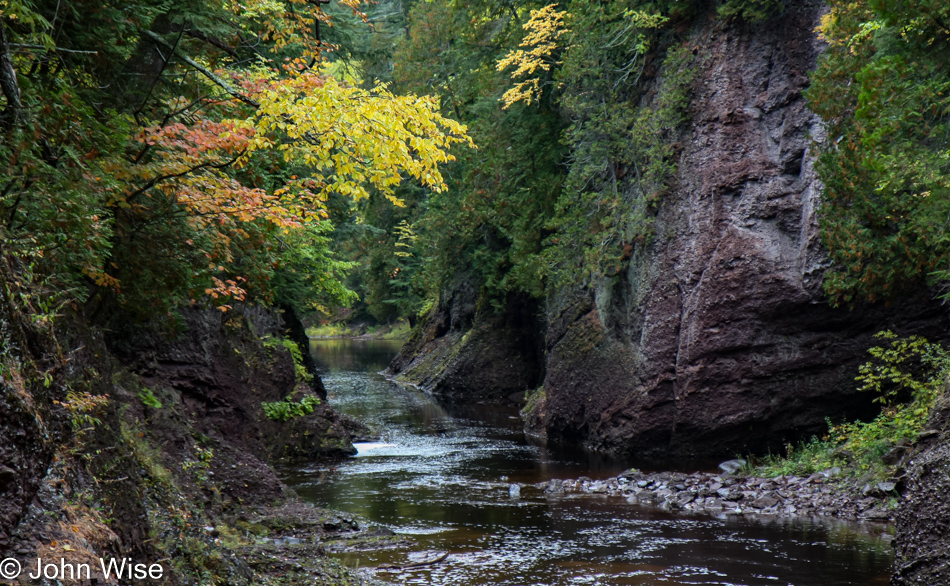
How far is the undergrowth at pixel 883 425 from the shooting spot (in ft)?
39.1

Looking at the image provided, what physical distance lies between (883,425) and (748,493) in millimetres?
2670

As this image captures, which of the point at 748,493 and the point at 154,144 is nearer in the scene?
the point at 154,144

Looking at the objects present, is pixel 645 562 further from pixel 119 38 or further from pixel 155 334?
pixel 119 38

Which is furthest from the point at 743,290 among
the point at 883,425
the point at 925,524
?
the point at 925,524

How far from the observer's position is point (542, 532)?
36.8 ft

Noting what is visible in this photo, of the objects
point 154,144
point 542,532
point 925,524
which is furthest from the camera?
point 542,532

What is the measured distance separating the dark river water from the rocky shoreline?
491mm

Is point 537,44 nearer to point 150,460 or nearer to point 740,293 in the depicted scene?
point 740,293

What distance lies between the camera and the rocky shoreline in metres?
11.6

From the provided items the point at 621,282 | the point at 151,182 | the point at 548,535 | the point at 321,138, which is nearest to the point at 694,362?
the point at 621,282

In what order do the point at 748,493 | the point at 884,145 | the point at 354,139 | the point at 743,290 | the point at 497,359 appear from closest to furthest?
the point at 354,139, the point at 884,145, the point at 748,493, the point at 743,290, the point at 497,359

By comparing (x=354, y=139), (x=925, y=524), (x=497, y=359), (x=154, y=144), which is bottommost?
(x=925, y=524)

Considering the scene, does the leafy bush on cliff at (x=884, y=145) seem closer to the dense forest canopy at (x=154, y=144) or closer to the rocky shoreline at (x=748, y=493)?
the rocky shoreline at (x=748, y=493)

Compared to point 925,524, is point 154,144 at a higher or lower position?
higher
